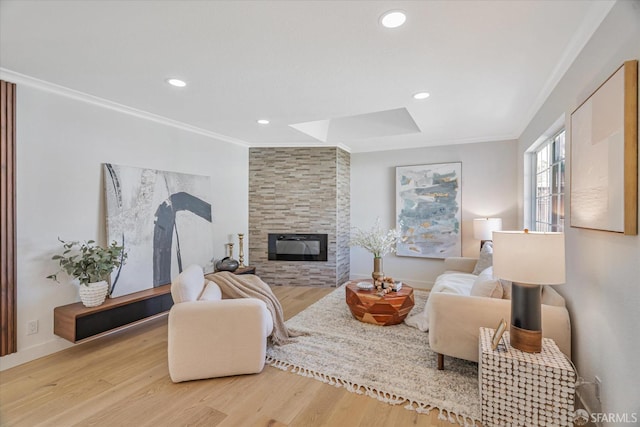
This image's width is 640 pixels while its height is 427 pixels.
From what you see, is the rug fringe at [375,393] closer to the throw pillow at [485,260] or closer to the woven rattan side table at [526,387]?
the woven rattan side table at [526,387]

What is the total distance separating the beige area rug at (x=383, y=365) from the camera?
1919mm


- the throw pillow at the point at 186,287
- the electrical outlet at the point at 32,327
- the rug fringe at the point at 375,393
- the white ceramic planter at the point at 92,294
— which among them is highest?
the throw pillow at the point at 186,287

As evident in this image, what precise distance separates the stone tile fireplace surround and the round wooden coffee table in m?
1.62

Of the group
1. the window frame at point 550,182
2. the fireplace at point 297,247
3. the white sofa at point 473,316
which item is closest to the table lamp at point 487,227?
the window frame at point 550,182

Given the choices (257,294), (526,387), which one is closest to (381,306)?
(257,294)

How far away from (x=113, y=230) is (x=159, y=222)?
0.51 metres

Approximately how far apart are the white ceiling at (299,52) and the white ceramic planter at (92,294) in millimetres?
1827

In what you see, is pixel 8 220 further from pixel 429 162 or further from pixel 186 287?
pixel 429 162

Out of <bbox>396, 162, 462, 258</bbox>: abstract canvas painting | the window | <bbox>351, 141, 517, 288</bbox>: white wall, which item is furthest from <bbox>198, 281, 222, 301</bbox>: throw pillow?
<bbox>396, 162, 462, 258</bbox>: abstract canvas painting

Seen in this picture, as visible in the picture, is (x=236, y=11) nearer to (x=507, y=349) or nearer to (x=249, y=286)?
(x=249, y=286)

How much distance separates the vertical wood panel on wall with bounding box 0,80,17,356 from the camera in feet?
7.55

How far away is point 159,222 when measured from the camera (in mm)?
3457

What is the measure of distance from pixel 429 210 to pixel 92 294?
14.8 ft

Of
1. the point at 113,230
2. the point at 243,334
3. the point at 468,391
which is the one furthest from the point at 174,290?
the point at 468,391
